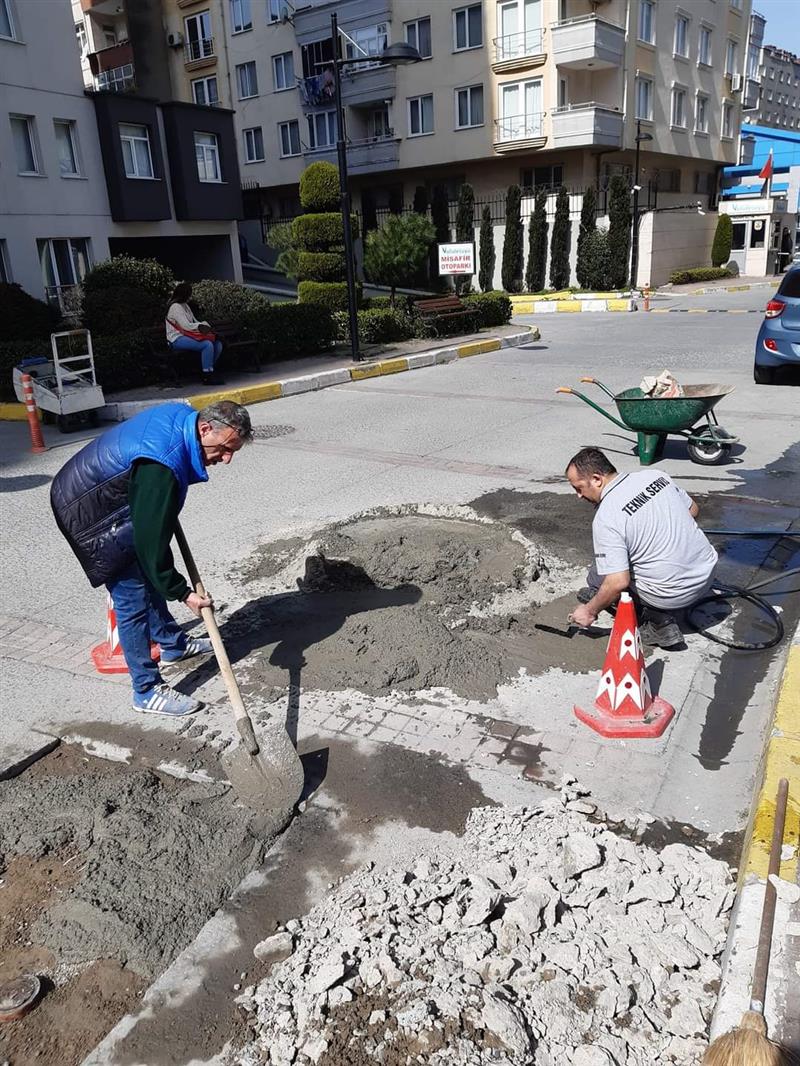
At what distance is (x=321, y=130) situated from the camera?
39.2 metres

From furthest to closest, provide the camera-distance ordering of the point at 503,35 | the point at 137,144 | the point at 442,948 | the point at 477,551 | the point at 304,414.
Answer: the point at 503,35, the point at 137,144, the point at 304,414, the point at 477,551, the point at 442,948

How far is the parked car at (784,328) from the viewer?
38.7 ft

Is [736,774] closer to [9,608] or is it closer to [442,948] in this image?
[442,948]

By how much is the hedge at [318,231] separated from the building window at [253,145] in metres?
26.9

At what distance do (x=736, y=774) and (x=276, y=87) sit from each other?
142ft

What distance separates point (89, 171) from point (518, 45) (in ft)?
62.7

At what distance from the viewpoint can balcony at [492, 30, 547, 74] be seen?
110 feet

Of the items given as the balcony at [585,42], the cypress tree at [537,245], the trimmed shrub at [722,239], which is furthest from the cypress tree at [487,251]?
the trimmed shrub at [722,239]

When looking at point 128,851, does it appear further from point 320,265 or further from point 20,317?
point 320,265

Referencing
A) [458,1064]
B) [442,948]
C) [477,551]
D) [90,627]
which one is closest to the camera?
[458,1064]

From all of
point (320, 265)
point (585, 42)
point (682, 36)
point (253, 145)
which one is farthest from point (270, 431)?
point (682, 36)

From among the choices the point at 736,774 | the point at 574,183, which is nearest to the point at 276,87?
the point at 574,183

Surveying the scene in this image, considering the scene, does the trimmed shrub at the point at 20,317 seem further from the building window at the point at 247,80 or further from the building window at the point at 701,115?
the building window at the point at 701,115

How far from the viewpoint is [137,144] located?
25.4 metres
